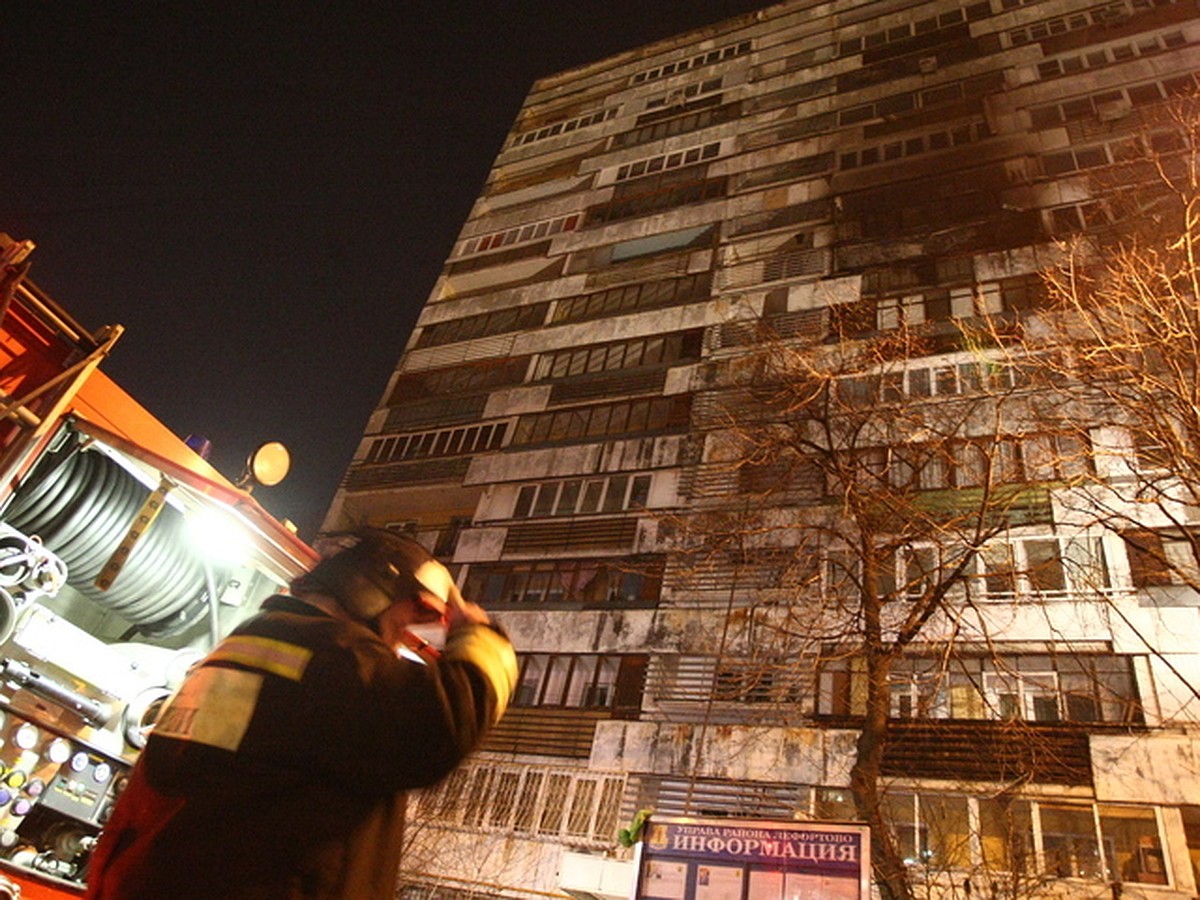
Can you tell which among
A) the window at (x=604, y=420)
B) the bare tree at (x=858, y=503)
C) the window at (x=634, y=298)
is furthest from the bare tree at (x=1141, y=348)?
the window at (x=634, y=298)

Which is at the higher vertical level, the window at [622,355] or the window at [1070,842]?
the window at [622,355]

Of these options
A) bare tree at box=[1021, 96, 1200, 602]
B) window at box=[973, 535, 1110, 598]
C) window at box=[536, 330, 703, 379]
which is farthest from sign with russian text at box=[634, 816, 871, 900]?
window at box=[536, 330, 703, 379]

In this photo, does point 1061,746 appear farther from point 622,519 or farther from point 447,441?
point 447,441

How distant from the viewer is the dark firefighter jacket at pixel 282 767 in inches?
61.2

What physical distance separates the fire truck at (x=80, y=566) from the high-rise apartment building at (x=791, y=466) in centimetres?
642

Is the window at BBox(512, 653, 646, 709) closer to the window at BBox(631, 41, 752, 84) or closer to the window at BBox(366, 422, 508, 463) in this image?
the window at BBox(366, 422, 508, 463)

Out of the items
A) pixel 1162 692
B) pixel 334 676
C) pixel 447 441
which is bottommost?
pixel 334 676

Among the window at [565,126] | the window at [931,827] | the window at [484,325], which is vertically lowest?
the window at [931,827]

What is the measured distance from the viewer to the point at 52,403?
533 cm

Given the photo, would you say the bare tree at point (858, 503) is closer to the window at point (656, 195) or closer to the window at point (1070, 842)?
the window at point (1070, 842)

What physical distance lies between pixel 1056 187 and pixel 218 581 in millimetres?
27805

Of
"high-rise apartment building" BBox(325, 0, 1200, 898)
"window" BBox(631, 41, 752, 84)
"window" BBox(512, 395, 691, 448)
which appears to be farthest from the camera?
"window" BBox(631, 41, 752, 84)

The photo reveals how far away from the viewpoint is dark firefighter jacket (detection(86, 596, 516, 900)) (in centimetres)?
155

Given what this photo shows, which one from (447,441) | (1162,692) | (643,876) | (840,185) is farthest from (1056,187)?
(643,876)
